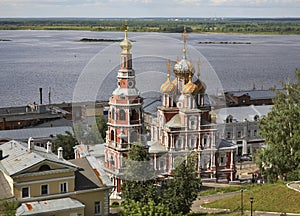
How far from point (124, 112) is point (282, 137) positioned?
680 centimetres

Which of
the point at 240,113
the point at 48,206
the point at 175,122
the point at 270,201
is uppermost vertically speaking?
the point at 175,122

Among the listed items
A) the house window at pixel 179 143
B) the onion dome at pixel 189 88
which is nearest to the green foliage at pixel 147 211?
the house window at pixel 179 143

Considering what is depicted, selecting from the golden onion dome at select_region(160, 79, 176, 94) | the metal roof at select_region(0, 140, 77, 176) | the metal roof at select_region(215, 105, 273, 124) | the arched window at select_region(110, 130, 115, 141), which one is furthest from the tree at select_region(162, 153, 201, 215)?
the metal roof at select_region(215, 105, 273, 124)

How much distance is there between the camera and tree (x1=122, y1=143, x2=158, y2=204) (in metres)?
17.8

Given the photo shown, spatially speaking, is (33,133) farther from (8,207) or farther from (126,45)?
(8,207)

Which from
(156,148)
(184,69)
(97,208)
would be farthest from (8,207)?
(184,69)

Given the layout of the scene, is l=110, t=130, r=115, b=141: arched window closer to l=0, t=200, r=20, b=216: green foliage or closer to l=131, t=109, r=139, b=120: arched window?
l=131, t=109, r=139, b=120: arched window

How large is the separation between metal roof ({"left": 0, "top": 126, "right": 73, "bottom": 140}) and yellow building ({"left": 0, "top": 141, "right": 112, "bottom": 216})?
12.4 metres

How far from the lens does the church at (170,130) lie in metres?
23.1

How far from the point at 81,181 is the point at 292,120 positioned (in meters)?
9.72

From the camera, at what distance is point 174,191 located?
1747 centimetres

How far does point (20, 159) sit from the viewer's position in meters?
16.6

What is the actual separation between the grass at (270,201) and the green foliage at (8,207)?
689cm

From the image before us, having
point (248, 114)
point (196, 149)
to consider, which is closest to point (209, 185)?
point (196, 149)
